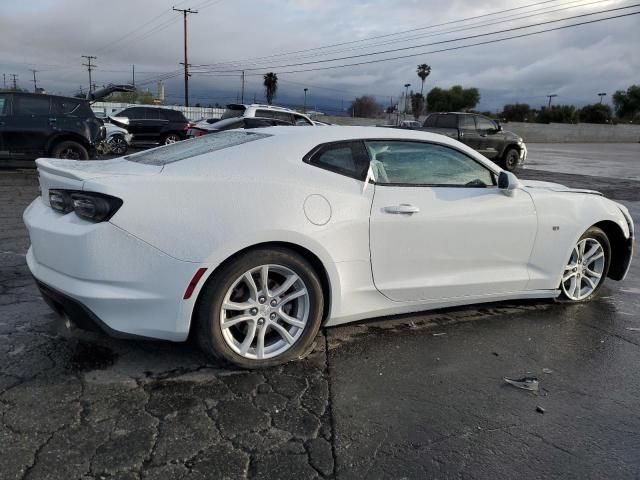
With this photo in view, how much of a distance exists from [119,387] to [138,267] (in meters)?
0.69

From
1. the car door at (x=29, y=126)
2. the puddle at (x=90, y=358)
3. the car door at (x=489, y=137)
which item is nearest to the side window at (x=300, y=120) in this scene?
the car door at (x=29, y=126)

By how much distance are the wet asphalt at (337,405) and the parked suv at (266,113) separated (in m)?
10.5

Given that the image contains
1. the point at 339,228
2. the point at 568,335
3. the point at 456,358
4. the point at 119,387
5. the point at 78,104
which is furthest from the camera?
the point at 78,104

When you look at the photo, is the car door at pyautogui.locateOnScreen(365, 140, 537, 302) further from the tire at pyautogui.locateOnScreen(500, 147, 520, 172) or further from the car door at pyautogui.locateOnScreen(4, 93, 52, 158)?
the tire at pyautogui.locateOnScreen(500, 147, 520, 172)

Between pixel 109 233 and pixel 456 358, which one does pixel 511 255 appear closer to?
pixel 456 358

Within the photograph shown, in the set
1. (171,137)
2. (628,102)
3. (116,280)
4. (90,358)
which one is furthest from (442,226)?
(628,102)

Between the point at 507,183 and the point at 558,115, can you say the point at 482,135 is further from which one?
the point at 558,115

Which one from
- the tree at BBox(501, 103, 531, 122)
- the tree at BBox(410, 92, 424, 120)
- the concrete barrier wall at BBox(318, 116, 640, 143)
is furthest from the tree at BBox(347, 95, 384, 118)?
the concrete barrier wall at BBox(318, 116, 640, 143)

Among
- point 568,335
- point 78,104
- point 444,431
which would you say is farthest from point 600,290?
point 78,104

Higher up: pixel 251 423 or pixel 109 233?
pixel 109 233

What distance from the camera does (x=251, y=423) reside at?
263 centimetres

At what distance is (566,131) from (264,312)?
52973mm

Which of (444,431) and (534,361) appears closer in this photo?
(444,431)

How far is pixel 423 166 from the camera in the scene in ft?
12.3
